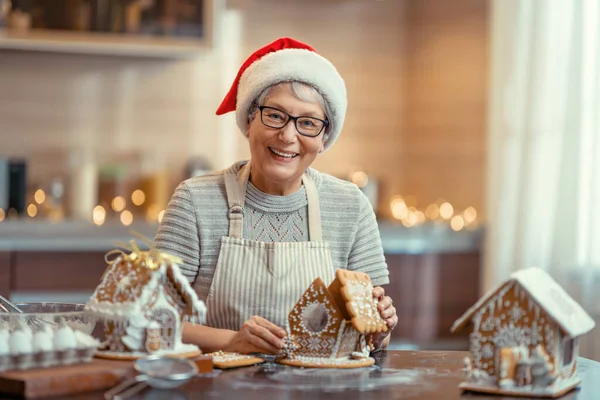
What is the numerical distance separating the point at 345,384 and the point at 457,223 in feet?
9.15

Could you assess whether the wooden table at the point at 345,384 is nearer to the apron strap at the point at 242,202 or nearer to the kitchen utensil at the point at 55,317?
the kitchen utensil at the point at 55,317

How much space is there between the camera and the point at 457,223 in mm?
4230

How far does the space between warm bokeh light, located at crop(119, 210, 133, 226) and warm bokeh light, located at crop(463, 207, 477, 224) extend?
1525 mm

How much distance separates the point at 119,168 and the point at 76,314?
111 inches

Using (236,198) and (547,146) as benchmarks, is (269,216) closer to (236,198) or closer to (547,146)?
(236,198)

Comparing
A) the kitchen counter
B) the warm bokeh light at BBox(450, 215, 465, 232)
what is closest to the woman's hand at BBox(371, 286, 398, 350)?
the kitchen counter

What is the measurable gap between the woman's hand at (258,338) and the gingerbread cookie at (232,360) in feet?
0.14

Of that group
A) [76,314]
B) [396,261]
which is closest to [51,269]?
[396,261]

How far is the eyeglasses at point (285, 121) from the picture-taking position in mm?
2055

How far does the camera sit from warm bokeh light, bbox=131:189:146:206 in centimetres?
437

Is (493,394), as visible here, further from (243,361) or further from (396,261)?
(396,261)

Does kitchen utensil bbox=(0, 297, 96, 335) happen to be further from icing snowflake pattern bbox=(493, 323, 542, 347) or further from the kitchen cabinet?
→ the kitchen cabinet

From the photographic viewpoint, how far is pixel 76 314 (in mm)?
1565

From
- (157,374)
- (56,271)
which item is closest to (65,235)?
(56,271)
